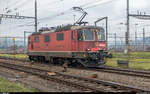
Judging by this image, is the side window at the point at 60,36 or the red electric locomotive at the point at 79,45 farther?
the side window at the point at 60,36

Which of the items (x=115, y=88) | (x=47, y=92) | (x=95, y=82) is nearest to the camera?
(x=47, y=92)

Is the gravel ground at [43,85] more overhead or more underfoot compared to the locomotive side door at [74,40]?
more underfoot

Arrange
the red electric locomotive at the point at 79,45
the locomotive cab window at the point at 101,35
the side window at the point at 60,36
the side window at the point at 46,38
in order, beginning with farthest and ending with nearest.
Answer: the side window at the point at 46,38 → the side window at the point at 60,36 → the locomotive cab window at the point at 101,35 → the red electric locomotive at the point at 79,45

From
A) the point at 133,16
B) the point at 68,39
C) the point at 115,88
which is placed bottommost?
the point at 115,88

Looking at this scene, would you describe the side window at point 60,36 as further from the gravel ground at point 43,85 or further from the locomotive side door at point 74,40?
the gravel ground at point 43,85

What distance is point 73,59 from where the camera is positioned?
18469 millimetres

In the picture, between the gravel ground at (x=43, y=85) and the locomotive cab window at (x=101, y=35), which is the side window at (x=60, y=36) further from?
the gravel ground at (x=43, y=85)

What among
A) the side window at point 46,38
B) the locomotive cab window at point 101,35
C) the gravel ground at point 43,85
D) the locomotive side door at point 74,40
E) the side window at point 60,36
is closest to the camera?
the gravel ground at point 43,85

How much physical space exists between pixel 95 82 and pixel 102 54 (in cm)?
699

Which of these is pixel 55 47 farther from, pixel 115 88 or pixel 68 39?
pixel 115 88

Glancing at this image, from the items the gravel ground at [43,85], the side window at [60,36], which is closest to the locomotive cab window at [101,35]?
the side window at [60,36]

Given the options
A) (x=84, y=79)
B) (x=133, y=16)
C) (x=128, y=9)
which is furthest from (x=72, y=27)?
(x=133, y=16)

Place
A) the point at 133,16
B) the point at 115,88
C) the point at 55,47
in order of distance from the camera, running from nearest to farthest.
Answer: the point at 115,88, the point at 55,47, the point at 133,16

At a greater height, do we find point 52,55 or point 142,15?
point 142,15
